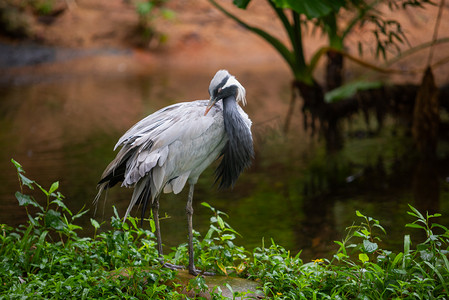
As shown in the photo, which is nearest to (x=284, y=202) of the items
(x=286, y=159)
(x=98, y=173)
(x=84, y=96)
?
(x=286, y=159)

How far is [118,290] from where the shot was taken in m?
3.32

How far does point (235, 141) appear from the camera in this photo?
12.1ft

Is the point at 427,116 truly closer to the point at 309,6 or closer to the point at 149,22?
the point at 309,6

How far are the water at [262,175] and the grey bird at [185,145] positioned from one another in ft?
3.58

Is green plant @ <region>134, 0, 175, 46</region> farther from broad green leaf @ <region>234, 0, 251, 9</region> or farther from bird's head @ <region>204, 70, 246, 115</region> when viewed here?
bird's head @ <region>204, 70, 246, 115</region>

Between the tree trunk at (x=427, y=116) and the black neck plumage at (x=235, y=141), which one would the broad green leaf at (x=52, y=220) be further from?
the tree trunk at (x=427, y=116)

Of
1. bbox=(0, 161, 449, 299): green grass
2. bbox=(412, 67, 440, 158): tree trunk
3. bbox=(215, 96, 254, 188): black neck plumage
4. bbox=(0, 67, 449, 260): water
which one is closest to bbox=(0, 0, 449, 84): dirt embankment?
bbox=(0, 67, 449, 260): water

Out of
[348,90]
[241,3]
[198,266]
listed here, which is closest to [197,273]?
[198,266]

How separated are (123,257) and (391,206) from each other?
9.97 ft

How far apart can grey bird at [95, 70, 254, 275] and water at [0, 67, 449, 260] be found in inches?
42.9

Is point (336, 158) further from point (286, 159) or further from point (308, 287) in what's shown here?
point (308, 287)

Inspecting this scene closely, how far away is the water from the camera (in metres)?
5.38

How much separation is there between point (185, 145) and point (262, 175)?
11.3 ft

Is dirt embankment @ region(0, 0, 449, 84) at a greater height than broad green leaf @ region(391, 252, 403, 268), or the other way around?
dirt embankment @ region(0, 0, 449, 84)
